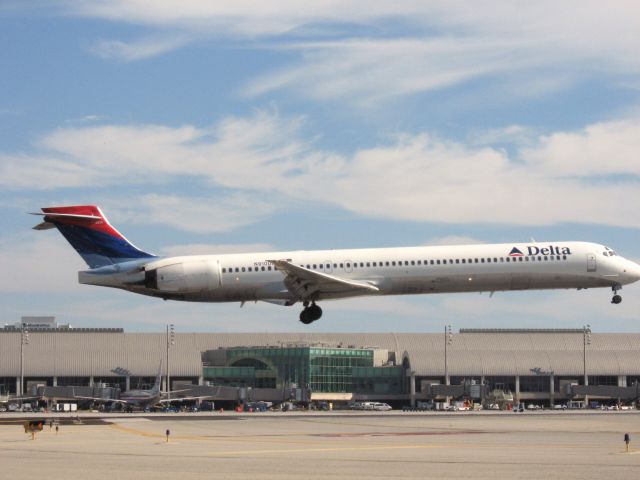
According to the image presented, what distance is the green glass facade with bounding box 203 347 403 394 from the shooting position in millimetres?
148875

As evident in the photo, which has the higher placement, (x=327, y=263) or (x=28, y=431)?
(x=327, y=263)

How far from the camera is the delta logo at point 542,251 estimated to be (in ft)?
221

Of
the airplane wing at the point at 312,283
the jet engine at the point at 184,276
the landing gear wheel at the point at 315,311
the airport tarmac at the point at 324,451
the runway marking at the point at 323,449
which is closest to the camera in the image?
the airport tarmac at the point at 324,451

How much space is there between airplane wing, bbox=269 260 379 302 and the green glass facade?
80396 mm

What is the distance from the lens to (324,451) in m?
46.1

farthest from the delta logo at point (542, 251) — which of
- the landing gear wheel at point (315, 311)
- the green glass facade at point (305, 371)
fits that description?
the green glass facade at point (305, 371)

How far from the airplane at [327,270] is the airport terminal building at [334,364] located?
72969 millimetres

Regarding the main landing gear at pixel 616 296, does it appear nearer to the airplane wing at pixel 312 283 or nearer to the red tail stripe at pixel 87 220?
the airplane wing at pixel 312 283

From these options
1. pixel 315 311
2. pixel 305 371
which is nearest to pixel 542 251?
pixel 315 311

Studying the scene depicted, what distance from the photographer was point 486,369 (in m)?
147

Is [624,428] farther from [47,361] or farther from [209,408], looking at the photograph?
[47,361]

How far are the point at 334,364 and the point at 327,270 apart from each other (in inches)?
3308

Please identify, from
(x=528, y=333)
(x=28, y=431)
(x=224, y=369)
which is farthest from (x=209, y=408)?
(x=28, y=431)

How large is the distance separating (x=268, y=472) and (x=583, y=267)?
36502mm
